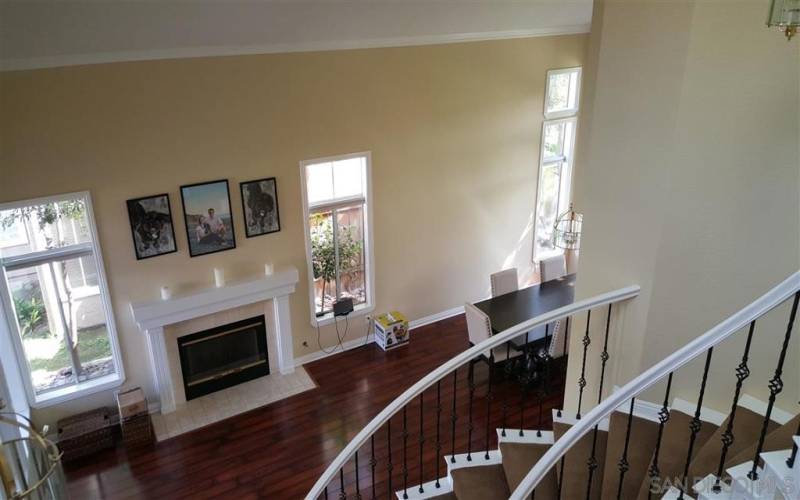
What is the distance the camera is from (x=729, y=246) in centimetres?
325

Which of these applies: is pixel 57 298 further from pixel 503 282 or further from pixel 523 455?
pixel 503 282

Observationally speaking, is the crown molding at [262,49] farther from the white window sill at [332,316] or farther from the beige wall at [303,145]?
the white window sill at [332,316]

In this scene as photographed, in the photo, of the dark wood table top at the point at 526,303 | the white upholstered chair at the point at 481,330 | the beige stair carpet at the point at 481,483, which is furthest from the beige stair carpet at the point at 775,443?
the dark wood table top at the point at 526,303

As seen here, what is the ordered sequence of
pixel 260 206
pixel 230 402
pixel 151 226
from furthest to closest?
pixel 230 402 < pixel 260 206 < pixel 151 226

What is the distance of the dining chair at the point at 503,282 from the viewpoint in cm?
761

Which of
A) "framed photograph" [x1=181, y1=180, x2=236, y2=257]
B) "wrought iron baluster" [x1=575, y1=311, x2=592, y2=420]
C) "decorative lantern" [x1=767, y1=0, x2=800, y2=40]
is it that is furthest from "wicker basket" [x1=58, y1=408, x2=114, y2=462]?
"decorative lantern" [x1=767, y1=0, x2=800, y2=40]

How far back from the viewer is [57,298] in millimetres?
5938

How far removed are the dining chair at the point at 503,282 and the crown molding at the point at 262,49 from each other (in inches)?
113

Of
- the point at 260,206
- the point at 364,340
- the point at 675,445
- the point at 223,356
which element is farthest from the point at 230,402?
the point at 675,445

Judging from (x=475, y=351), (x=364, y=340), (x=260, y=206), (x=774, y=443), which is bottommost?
(x=364, y=340)

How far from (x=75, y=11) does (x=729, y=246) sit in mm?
4707

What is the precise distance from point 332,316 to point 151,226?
8.14ft

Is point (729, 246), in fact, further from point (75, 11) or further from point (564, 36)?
point (564, 36)

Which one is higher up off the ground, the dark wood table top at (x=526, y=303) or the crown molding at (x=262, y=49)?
the crown molding at (x=262, y=49)
